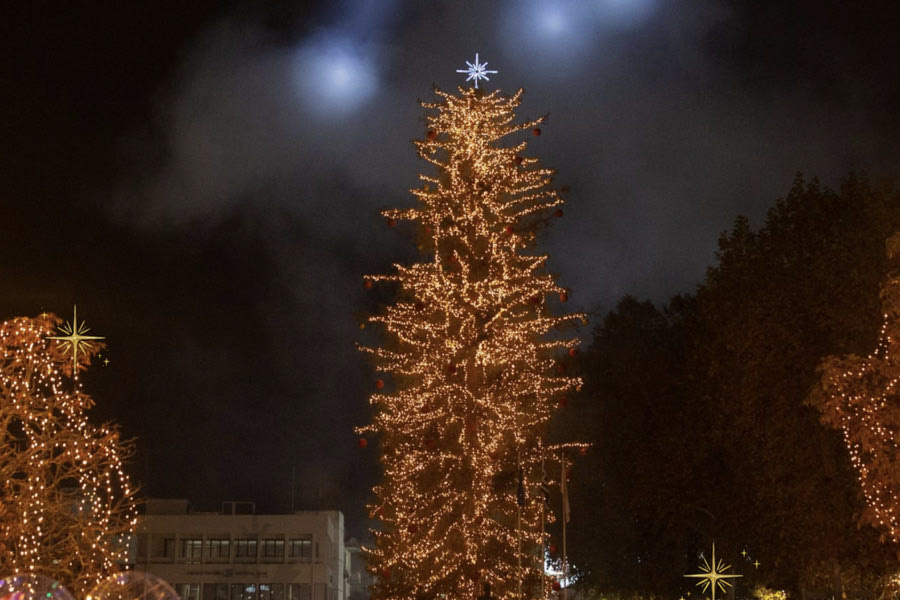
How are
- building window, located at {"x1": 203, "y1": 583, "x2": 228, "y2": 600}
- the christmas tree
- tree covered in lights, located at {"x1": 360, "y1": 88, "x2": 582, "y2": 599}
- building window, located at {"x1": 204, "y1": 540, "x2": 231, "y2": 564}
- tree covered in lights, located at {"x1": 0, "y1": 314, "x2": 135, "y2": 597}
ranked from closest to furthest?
tree covered in lights, located at {"x1": 0, "y1": 314, "x2": 135, "y2": 597} < the christmas tree < tree covered in lights, located at {"x1": 360, "y1": 88, "x2": 582, "y2": 599} < building window, located at {"x1": 203, "y1": 583, "x2": 228, "y2": 600} < building window, located at {"x1": 204, "y1": 540, "x2": 231, "y2": 564}

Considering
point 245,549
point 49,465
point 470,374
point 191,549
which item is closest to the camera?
point 49,465

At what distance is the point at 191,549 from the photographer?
83.6m

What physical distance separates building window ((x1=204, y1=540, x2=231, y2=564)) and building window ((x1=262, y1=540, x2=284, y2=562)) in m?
2.59

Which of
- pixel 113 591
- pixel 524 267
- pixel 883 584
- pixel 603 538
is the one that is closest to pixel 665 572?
pixel 603 538

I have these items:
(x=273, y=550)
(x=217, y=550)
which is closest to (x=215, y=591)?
(x=217, y=550)

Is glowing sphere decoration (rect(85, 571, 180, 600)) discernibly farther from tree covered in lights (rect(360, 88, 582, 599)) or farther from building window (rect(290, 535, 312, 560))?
building window (rect(290, 535, 312, 560))

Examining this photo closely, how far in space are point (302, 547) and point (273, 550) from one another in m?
2.10

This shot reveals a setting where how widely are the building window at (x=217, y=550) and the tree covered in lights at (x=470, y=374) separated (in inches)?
2314

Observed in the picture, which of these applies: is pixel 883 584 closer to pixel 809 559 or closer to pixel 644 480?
pixel 809 559

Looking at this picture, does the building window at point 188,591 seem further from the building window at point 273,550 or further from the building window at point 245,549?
the building window at point 273,550

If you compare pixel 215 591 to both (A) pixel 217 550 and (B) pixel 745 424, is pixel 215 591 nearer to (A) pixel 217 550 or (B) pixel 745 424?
(A) pixel 217 550

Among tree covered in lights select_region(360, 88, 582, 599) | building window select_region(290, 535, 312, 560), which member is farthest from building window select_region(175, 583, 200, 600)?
tree covered in lights select_region(360, 88, 582, 599)

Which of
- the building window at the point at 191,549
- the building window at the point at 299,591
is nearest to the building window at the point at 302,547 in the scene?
the building window at the point at 299,591

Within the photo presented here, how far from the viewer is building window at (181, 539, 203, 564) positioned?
83.5m
